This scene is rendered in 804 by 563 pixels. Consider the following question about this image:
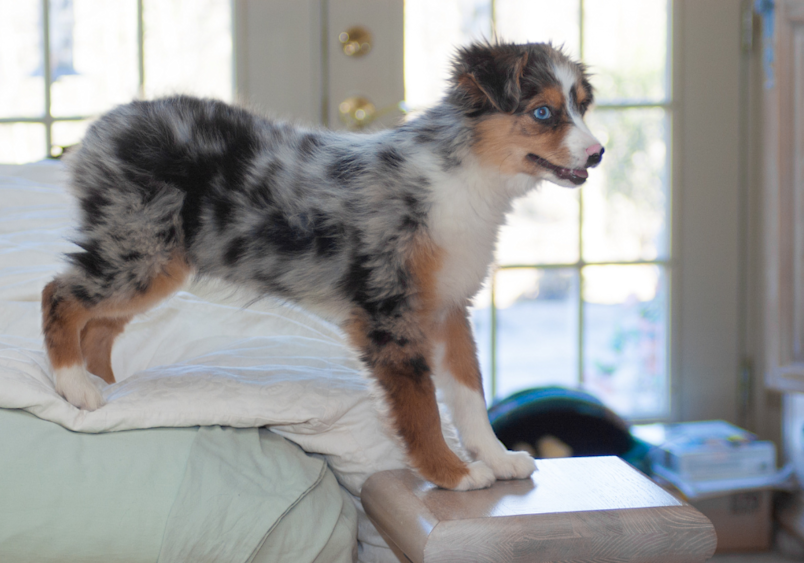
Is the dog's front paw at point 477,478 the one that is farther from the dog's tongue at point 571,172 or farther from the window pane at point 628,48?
the window pane at point 628,48

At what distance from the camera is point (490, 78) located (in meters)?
1.13

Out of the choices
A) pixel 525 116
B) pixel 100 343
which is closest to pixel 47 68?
pixel 100 343

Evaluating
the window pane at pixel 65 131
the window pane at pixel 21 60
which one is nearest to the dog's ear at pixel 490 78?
the window pane at pixel 65 131

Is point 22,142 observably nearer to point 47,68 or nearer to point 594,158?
point 47,68

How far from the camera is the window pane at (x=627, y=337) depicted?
2.58 metres

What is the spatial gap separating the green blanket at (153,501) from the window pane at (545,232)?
5.75ft

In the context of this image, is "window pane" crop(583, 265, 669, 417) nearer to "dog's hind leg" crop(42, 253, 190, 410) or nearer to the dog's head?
the dog's head

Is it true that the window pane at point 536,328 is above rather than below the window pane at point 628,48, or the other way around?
below

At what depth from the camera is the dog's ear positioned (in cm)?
112

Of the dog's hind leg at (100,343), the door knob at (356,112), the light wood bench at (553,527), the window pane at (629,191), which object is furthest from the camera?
the window pane at (629,191)

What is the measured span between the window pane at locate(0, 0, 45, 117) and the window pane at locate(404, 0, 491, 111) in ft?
4.57

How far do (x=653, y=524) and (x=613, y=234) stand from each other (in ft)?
6.28

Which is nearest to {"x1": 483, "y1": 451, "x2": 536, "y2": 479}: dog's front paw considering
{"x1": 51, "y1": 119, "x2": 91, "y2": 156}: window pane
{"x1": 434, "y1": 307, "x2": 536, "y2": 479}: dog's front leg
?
{"x1": 434, "y1": 307, "x2": 536, "y2": 479}: dog's front leg

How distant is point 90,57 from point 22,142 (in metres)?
0.42
